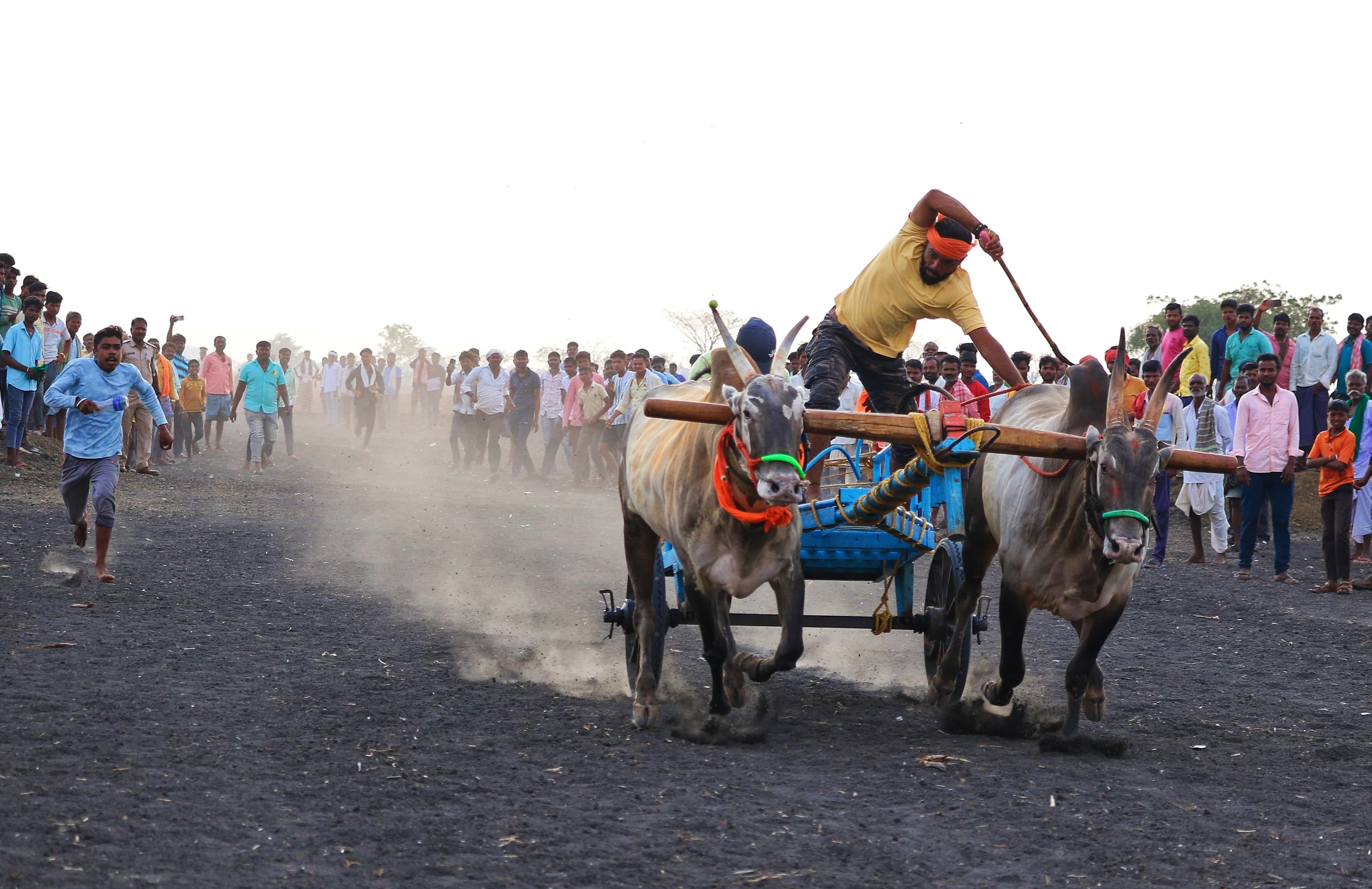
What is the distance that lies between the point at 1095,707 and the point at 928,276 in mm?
2422

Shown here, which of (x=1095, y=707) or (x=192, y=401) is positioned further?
(x=192, y=401)

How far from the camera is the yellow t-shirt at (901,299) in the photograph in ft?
23.0

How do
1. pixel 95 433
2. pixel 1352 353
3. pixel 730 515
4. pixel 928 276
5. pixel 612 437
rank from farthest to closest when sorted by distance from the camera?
pixel 612 437
pixel 1352 353
pixel 95 433
pixel 928 276
pixel 730 515

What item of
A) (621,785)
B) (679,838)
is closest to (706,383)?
(621,785)

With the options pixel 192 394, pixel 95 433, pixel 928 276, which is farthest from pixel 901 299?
pixel 192 394

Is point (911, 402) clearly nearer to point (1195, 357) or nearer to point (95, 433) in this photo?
point (95, 433)

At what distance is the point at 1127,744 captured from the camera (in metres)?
5.97

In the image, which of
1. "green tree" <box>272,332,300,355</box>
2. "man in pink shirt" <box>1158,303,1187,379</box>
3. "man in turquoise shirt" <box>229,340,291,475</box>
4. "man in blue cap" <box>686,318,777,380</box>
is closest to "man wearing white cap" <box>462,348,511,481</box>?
"man in turquoise shirt" <box>229,340,291,475</box>

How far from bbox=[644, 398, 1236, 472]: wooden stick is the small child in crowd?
18.9 metres

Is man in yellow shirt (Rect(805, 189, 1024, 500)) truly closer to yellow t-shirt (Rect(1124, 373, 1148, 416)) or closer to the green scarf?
yellow t-shirt (Rect(1124, 373, 1148, 416))

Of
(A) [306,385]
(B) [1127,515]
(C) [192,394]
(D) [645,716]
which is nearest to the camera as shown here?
(B) [1127,515]

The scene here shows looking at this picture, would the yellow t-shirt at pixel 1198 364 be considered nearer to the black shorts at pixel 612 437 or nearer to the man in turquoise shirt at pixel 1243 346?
the man in turquoise shirt at pixel 1243 346

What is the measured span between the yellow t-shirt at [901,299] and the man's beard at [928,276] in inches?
0.6

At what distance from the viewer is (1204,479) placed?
42.2 feet
